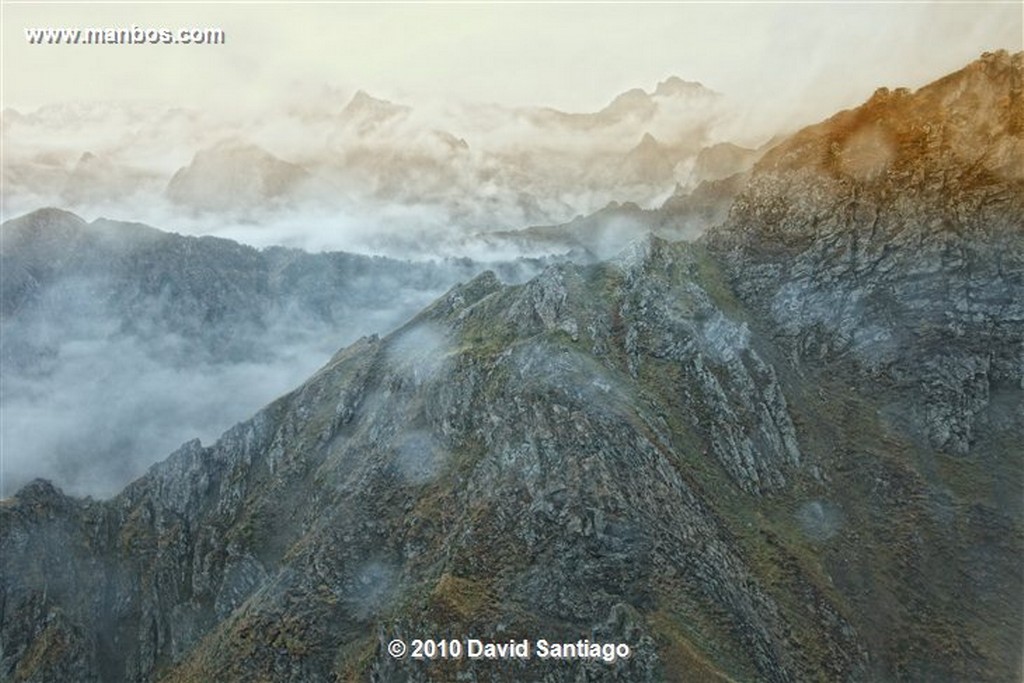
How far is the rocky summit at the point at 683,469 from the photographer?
92438mm

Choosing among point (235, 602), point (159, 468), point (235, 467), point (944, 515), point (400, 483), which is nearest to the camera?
point (944, 515)

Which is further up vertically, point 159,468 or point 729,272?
point 729,272

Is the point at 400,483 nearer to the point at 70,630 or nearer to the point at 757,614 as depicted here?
the point at 757,614

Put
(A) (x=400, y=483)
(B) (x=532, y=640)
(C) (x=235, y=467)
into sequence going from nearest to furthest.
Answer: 1. (B) (x=532, y=640)
2. (A) (x=400, y=483)
3. (C) (x=235, y=467)

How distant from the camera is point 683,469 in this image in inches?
4151

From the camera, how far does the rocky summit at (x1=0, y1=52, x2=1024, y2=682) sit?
303ft

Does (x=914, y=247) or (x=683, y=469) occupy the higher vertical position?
(x=914, y=247)

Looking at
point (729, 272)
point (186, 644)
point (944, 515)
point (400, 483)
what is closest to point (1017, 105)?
point (729, 272)

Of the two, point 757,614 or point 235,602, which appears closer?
point 757,614

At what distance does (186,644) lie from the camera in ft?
475

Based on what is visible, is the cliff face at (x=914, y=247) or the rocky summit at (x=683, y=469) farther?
the cliff face at (x=914, y=247)

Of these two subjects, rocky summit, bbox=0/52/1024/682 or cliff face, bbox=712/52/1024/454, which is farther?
cliff face, bbox=712/52/1024/454

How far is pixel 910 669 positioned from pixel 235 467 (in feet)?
416

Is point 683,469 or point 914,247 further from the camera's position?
point 914,247
